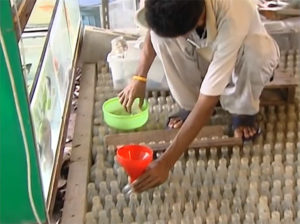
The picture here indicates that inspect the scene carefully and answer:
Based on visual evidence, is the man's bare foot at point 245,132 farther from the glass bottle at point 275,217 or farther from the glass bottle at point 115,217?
the glass bottle at point 115,217

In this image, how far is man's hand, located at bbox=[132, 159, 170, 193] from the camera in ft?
5.16

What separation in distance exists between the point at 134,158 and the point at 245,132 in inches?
15.3

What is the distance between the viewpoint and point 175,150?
5.21ft

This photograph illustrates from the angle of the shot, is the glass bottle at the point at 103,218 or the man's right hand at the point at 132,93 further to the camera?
the man's right hand at the point at 132,93

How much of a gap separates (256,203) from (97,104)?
77 centimetres

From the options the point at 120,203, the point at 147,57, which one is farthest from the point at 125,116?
the point at 120,203

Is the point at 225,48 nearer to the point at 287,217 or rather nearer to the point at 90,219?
the point at 287,217

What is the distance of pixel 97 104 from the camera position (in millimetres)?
2207

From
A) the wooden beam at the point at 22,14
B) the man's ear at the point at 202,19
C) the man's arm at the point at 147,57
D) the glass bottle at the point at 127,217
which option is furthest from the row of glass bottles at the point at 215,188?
the wooden beam at the point at 22,14

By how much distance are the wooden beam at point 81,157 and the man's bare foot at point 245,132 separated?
0.45 m

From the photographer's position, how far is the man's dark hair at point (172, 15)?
4.74 ft

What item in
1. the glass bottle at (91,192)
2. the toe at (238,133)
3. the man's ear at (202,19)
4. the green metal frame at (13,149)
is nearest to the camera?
the green metal frame at (13,149)

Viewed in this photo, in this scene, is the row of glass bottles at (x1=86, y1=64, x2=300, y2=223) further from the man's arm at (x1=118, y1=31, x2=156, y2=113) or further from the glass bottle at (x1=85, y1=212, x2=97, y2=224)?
the man's arm at (x1=118, y1=31, x2=156, y2=113)

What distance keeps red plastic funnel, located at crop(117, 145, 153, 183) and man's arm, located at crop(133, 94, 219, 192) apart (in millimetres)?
47
